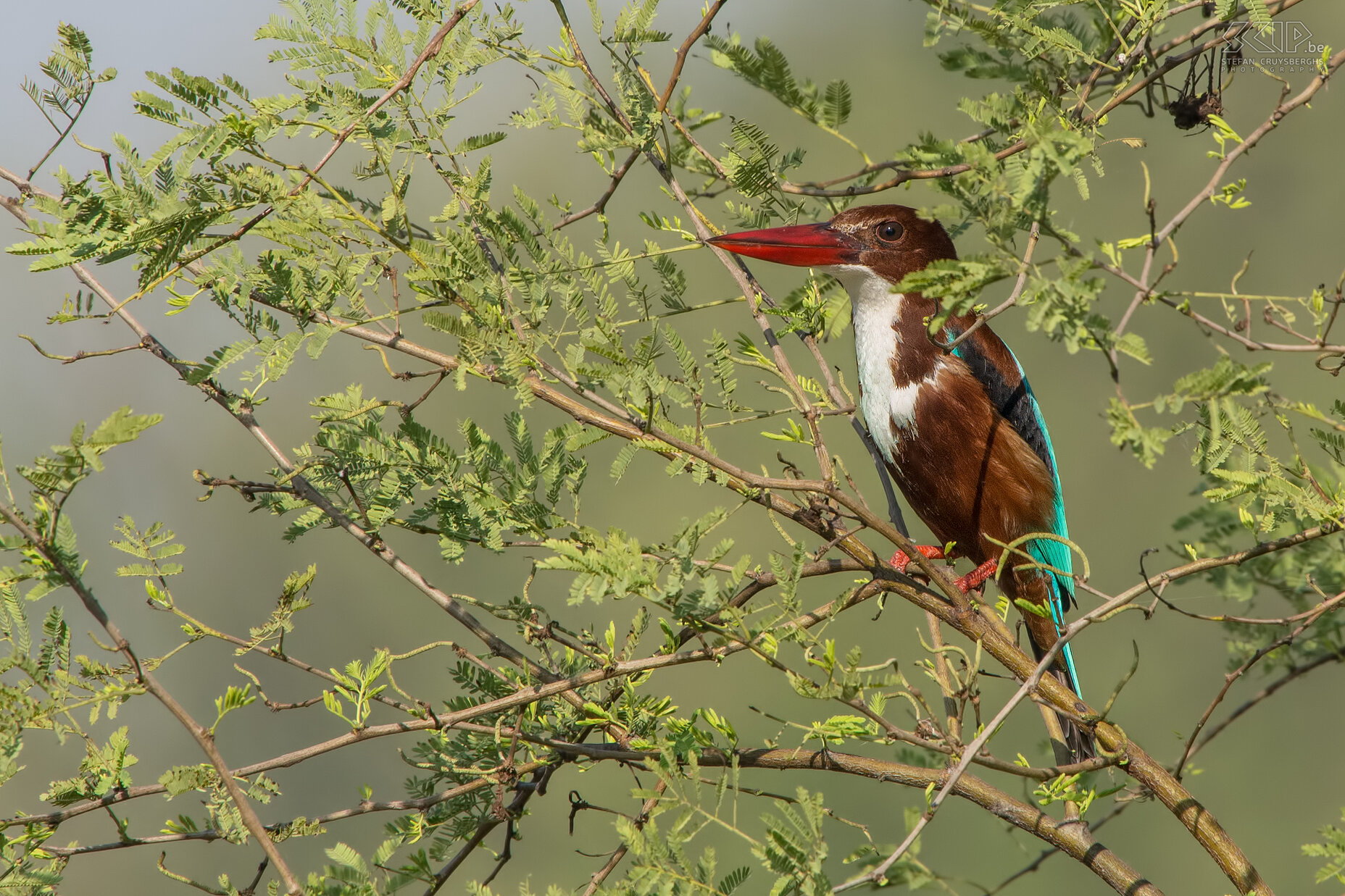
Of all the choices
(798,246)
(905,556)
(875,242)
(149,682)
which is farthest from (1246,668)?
(149,682)

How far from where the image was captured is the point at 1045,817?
1933 millimetres

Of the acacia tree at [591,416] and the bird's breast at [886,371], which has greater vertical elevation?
the bird's breast at [886,371]

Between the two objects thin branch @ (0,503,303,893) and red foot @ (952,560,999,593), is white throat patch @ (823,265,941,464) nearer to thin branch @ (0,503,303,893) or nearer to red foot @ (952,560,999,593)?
red foot @ (952,560,999,593)

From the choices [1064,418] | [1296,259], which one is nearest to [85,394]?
[1064,418]

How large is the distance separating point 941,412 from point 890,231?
0.54 metres

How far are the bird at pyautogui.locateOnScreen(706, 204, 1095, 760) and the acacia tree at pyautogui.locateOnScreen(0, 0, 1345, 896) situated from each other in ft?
2.79

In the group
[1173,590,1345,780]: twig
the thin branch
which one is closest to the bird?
[1173,590,1345,780]: twig

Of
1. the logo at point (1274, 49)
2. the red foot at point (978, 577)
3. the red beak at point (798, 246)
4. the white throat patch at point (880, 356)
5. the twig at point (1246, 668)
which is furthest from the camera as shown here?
the white throat patch at point (880, 356)

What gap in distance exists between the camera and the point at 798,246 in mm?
2668

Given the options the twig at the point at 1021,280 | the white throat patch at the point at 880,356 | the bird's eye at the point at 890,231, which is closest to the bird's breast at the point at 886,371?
the white throat patch at the point at 880,356

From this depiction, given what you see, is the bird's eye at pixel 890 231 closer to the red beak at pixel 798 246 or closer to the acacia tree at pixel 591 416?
the red beak at pixel 798 246

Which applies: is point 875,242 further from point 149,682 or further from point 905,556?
point 149,682

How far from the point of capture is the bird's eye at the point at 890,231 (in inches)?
121

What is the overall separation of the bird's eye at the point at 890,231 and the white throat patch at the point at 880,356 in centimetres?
11
